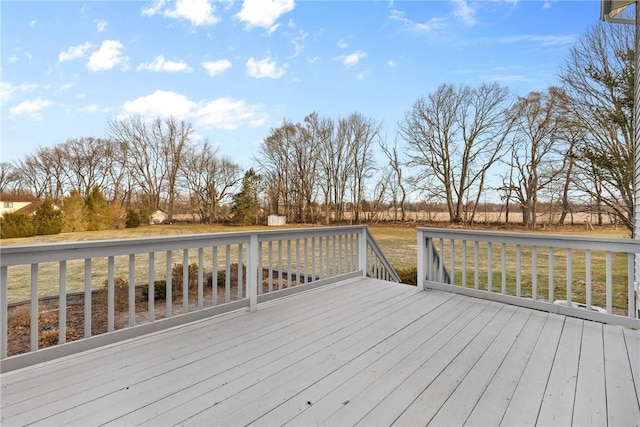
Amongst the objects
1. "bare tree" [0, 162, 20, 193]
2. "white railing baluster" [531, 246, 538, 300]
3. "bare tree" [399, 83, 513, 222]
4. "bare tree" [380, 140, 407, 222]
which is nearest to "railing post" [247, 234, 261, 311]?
"white railing baluster" [531, 246, 538, 300]

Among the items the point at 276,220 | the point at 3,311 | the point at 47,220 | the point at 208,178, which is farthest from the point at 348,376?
the point at 208,178

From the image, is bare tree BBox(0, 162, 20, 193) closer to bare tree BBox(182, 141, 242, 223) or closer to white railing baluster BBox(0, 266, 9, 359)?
bare tree BBox(182, 141, 242, 223)

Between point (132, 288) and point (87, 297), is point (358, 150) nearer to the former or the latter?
point (132, 288)

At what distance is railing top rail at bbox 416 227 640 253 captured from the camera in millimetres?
2591

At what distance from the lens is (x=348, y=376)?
1.82 meters

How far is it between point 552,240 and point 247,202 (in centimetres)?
1610

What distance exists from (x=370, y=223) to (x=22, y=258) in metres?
14.4

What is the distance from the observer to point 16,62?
7172 mm

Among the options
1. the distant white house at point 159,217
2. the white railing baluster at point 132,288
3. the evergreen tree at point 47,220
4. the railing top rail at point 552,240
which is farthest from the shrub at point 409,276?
the distant white house at point 159,217

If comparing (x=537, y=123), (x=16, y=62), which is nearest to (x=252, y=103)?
(x=16, y=62)

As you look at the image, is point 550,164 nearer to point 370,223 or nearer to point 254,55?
point 370,223

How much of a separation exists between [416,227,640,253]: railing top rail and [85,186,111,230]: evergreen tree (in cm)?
1427

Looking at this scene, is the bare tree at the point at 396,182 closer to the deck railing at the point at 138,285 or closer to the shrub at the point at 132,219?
the deck railing at the point at 138,285

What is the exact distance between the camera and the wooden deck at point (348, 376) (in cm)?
146
